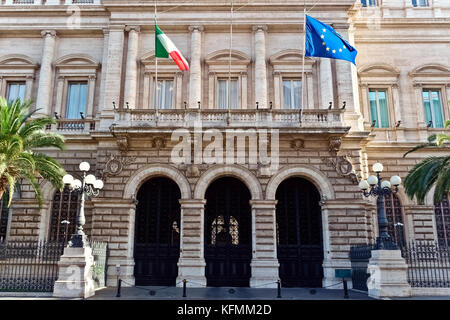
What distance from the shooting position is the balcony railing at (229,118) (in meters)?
20.5

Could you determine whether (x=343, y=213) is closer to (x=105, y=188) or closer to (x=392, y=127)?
(x=392, y=127)

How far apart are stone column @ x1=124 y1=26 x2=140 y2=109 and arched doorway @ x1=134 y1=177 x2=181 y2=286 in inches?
197

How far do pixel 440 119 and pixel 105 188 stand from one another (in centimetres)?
2093

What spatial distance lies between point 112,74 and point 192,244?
1097cm

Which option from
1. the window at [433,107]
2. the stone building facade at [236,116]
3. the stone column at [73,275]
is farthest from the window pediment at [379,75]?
the stone column at [73,275]

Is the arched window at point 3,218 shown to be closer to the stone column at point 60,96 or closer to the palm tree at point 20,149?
the palm tree at point 20,149

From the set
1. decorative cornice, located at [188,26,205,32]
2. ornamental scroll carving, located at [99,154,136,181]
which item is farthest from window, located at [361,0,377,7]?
ornamental scroll carving, located at [99,154,136,181]

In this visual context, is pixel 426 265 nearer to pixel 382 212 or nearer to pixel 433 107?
pixel 382 212

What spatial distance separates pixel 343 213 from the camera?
65.6ft

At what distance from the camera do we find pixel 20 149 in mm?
16750

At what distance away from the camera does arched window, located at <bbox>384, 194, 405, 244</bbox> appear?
74.1 ft

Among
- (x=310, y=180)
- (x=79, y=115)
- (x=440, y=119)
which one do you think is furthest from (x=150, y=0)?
(x=440, y=119)

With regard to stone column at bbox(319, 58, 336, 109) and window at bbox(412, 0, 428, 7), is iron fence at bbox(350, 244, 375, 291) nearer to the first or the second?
stone column at bbox(319, 58, 336, 109)

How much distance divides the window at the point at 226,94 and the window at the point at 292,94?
291 centimetres
